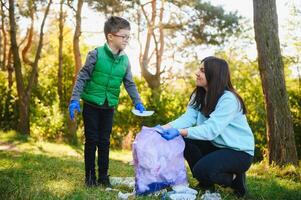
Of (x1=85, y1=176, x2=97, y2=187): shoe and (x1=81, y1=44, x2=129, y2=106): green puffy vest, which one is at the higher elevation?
(x1=81, y1=44, x2=129, y2=106): green puffy vest

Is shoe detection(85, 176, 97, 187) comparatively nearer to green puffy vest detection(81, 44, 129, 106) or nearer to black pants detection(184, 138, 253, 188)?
green puffy vest detection(81, 44, 129, 106)

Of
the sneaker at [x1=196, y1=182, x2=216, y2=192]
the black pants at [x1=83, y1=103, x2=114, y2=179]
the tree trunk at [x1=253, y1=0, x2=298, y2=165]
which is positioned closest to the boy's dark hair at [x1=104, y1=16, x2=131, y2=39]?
the black pants at [x1=83, y1=103, x2=114, y2=179]

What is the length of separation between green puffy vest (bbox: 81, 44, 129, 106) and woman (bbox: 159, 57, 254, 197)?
715 millimetres

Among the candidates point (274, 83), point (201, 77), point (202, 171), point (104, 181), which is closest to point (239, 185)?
point (202, 171)

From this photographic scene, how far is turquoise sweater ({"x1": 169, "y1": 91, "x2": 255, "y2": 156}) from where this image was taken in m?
3.67

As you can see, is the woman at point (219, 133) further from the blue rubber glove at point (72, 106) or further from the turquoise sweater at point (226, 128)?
the blue rubber glove at point (72, 106)

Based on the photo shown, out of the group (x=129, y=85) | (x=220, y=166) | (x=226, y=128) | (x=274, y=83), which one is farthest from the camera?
(x=274, y=83)

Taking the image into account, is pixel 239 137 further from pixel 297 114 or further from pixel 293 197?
pixel 297 114

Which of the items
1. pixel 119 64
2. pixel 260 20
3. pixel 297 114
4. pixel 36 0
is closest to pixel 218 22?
pixel 297 114

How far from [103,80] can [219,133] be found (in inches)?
49.2

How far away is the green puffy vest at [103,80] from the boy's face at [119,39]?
7 cm

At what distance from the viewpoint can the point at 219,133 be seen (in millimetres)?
3691

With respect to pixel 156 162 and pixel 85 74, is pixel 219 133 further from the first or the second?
pixel 85 74

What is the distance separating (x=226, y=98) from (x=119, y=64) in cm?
117
